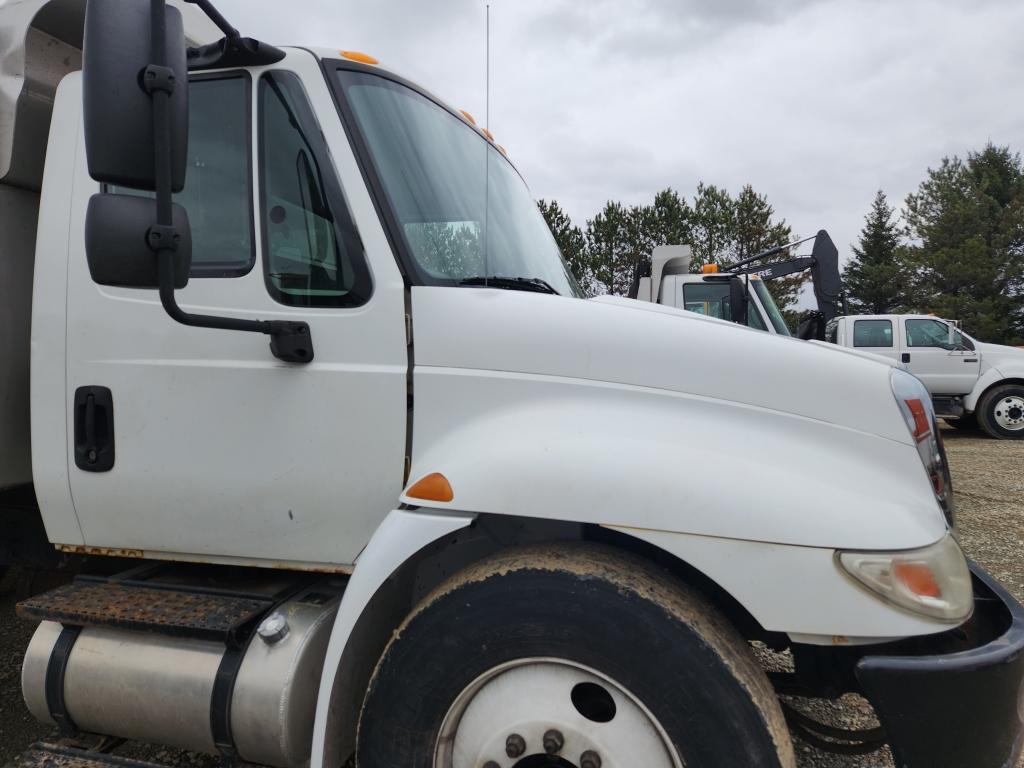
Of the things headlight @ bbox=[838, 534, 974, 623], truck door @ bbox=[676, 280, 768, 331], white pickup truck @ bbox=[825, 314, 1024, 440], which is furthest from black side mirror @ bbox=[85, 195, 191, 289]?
white pickup truck @ bbox=[825, 314, 1024, 440]

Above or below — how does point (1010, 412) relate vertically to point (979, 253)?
below

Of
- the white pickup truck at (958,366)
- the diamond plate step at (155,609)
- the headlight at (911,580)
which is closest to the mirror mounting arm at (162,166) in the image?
the diamond plate step at (155,609)

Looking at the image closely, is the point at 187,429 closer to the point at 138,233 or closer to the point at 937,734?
the point at 138,233

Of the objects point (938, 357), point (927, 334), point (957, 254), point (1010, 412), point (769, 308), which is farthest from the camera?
point (957, 254)

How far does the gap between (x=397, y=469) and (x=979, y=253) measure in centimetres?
4563

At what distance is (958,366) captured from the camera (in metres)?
11.4

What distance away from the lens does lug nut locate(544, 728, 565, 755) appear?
4.85ft

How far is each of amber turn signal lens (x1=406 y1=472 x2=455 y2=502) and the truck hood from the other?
1.02 ft

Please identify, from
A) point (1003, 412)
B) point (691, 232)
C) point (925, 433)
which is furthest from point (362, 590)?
point (691, 232)

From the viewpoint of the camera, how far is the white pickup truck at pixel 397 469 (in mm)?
1408

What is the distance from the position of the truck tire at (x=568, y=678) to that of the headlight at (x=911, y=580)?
328 mm

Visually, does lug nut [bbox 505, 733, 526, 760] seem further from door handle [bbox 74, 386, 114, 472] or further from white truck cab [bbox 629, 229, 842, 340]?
white truck cab [bbox 629, 229, 842, 340]

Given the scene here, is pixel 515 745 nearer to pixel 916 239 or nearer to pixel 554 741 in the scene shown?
pixel 554 741

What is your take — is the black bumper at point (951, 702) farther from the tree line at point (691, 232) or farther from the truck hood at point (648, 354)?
the tree line at point (691, 232)
